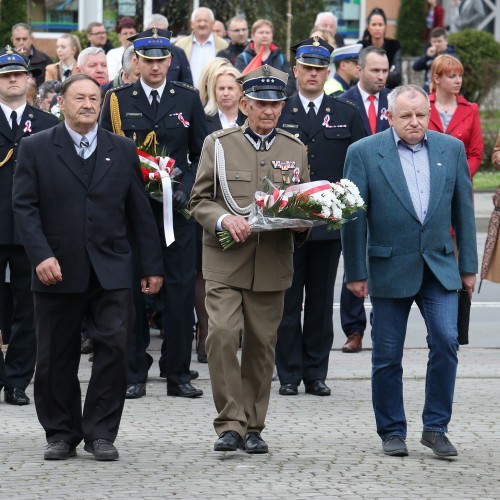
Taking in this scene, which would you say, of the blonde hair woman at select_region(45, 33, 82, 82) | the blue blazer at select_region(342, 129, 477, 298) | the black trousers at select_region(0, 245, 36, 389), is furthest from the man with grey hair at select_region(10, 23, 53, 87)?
the blue blazer at select_region(342, 129, 477, 298)

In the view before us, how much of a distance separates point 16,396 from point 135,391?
2.56 ft

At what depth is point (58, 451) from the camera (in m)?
7.86

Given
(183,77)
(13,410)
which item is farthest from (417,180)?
(183,77)

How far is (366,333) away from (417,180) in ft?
15.1

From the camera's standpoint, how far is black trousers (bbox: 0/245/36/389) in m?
9.70

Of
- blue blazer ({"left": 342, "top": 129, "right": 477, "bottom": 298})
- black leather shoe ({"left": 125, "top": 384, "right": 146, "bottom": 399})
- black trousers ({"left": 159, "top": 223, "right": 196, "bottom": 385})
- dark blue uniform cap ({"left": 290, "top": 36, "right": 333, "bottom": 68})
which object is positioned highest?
dark blue uniform cap ({"left": 290, "top": 36, "right": 333, "bottom": 68})

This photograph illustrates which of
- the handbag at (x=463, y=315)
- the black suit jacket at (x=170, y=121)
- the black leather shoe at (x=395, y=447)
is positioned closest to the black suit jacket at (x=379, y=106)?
the black suit jacket at (x=170, y=121)

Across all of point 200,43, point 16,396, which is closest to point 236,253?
point 16,396

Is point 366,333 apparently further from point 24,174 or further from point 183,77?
point 24,174

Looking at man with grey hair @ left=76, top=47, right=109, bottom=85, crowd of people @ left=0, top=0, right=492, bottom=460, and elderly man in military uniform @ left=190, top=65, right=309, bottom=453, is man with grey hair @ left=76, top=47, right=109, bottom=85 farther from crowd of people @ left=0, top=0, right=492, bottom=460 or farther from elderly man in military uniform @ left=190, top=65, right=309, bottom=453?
elderly man in military uniform @ left=190, top=65, right=309, bottom=453

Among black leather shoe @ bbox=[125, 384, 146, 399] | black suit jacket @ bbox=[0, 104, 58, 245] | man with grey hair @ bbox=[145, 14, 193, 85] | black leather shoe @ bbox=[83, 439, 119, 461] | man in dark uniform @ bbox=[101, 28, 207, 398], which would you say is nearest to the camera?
black leather shoe @ bbox=[83, 439, 119, 461]

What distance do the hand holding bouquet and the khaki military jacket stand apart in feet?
0.45

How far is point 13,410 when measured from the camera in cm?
934

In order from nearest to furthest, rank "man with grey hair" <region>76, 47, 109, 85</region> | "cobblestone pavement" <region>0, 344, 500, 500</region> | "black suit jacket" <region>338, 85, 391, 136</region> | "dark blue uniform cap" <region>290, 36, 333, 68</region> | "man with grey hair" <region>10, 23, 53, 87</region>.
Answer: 1. "cobblestone pavement" <region>0, 344, 500, 500</region>
2. "dark blue uniform cap" <region>290, 36, 333, 68</region>
3. "black suit jacket" <region>338, 85, 391, 136</region>
4. "man with grey hair" <region>76, 47, 109, 85</region>
5. "man with grey hair" <region>10, 23, 53, 87</region>
